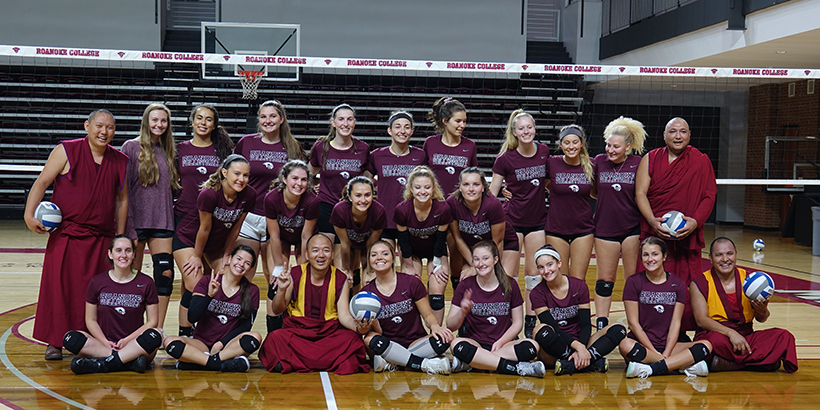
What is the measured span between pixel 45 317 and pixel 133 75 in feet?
33.2

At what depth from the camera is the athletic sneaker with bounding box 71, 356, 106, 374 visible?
3.86m

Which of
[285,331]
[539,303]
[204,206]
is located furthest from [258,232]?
[539,303]

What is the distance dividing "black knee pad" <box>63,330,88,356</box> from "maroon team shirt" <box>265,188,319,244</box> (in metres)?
1.32

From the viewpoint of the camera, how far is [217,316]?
424cm

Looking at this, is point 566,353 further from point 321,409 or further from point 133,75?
point 133,75

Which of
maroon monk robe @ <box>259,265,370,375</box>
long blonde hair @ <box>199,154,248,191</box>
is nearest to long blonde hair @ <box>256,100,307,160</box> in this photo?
long blonde hair @ <box>199,154,248,191</box>

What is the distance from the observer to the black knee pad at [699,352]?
13.5 feet

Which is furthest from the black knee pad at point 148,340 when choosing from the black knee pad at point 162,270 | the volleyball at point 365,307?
the volleyball at point 365,307

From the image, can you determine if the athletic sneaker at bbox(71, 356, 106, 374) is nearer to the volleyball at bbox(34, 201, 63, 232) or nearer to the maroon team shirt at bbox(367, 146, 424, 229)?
the volleyball at bbox(34, 201, 63, 232)

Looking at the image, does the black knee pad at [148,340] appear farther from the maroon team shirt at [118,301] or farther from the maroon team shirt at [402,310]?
the maroon team shirt at [402,310]

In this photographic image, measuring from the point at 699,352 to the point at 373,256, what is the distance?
81.7 inches

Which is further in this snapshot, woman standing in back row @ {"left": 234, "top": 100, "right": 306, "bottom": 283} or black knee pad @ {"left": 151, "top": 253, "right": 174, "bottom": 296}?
woman standing in back row @ {"left": 234, "top": 100, "right": 306, "bottom": 283}

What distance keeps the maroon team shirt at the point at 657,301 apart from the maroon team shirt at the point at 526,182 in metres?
0.91

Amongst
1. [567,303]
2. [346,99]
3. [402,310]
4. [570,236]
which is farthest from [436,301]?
[346,99]
